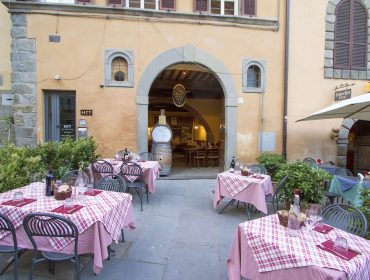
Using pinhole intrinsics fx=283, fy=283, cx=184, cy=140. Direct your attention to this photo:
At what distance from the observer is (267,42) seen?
8086mm

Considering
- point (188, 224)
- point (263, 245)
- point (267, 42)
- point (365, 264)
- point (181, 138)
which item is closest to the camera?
point (365, 264)

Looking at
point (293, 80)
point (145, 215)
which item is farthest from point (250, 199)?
point (293, 80)

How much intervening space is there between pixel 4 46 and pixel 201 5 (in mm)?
5509

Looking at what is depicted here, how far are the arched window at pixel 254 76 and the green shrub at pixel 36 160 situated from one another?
4858 millimetres

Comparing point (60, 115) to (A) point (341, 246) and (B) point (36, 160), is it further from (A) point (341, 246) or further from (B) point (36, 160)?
(A) point (341, 246)

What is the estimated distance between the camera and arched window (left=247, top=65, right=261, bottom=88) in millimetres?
8180

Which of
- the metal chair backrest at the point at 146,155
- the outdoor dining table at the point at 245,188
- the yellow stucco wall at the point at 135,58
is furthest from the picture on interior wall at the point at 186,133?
the outdoor dining table at the point at 245,188

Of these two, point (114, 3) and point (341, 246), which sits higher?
point (114, 3)

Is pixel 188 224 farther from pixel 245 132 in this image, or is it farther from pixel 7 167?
pixel 245 132

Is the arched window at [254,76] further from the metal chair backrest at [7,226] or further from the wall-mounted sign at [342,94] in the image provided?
the metal chair backrest at [7,226]

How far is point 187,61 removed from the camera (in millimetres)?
7848

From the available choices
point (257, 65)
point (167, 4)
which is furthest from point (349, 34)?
point (167, 4)

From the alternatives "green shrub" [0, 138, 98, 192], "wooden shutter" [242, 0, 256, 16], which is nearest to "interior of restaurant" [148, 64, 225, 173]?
"wooden shutter" [242, 0, 256, 16]

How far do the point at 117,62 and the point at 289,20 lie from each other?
16.4 ft
